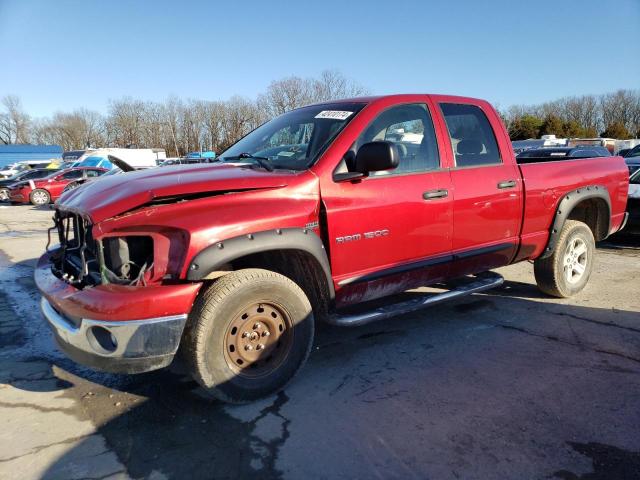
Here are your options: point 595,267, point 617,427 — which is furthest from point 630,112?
point 617,427

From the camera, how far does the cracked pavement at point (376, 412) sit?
2.48 m

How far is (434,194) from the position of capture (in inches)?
145

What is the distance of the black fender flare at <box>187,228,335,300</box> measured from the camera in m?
2.67

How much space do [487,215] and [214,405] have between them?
2719 millimetres

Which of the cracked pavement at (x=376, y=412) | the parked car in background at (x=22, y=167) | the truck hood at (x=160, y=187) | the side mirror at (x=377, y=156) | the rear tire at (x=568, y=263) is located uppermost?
the parked car in background at (x=22, y=167)

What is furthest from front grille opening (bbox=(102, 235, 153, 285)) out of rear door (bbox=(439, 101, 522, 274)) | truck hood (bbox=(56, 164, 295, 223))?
rear door (bbox=(439, 101, 522, 274))

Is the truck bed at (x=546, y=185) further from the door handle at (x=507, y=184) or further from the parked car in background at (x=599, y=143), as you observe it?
the parked car in background at (x=599, y=143)

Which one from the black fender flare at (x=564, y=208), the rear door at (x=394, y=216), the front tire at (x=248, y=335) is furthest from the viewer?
Answer: the black fender flare at (x=564, y=208)

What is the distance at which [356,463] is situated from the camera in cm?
247

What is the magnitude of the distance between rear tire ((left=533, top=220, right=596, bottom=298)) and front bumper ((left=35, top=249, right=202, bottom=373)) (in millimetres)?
3893

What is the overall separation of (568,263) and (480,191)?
189cm

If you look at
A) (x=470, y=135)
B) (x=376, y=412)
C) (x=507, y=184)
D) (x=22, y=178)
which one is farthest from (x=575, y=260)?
(x=22, y=178)

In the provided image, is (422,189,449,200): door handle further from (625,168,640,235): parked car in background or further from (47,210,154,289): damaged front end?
(625,168,640,235): parked car in background

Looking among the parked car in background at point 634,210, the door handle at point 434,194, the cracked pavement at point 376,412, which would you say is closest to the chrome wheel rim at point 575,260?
the cracked pavement at point 376,412
